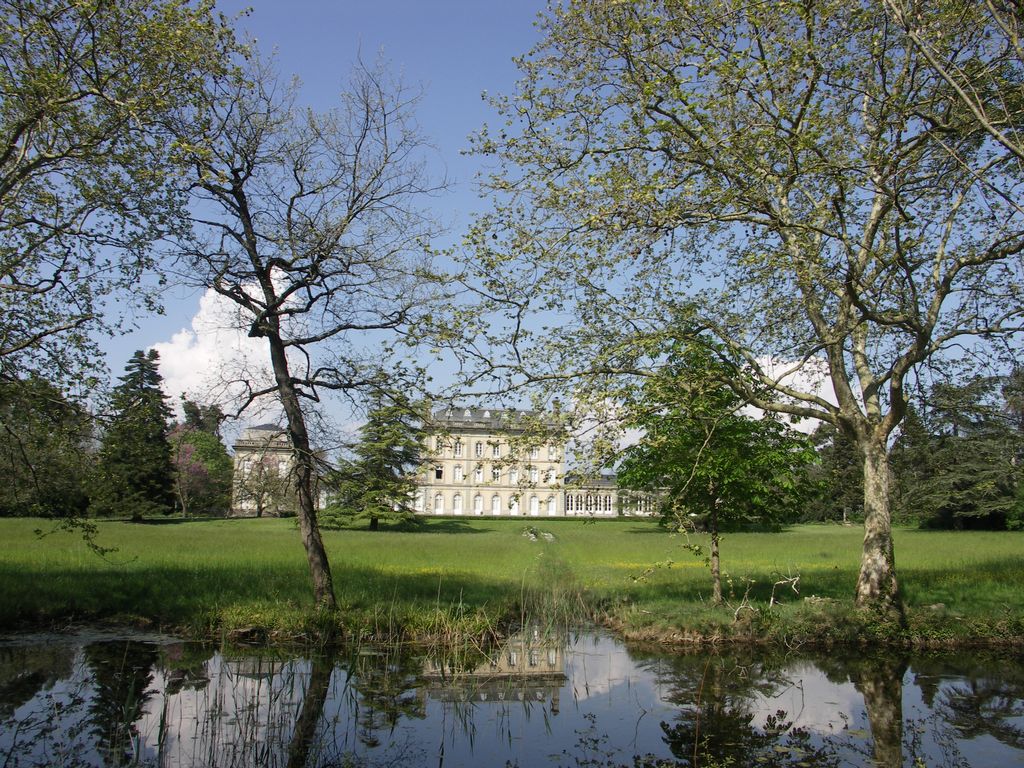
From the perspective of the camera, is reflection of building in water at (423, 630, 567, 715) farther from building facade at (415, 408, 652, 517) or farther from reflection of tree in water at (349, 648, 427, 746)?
building facade at (415, 408, 652, 517)

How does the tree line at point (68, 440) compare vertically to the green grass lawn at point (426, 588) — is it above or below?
above

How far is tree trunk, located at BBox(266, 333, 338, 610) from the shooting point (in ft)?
40.6

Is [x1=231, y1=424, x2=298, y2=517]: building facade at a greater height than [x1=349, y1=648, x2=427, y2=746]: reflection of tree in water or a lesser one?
greater

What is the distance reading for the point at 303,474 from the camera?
12.4 m

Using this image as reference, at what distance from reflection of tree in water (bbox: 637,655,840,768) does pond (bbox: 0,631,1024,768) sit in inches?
1.2

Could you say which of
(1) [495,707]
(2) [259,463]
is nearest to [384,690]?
(1) [495,707]

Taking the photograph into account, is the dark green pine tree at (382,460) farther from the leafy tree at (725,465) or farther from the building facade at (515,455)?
the leafy tree at (725,465)

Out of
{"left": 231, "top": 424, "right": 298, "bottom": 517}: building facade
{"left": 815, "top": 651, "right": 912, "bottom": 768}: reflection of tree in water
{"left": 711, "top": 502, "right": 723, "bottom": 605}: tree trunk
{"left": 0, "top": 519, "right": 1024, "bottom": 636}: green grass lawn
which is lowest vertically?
{"left": 815, "top": 651, "right": 912, "bottom": 768}: reflection of tree in water

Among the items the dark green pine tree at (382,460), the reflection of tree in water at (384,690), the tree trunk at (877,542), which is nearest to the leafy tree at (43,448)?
the dark green pine tree at (382,460)

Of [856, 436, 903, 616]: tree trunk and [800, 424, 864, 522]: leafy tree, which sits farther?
[800, 424, 864, 522]: leafy tree

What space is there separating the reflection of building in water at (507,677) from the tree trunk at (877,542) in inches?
223

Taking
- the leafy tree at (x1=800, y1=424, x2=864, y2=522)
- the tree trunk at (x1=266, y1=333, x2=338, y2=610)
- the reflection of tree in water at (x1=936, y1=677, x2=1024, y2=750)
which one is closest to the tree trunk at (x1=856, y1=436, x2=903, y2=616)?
the reflection of tree in water at (x1=936, y1=677, x2=1024, y2=750)

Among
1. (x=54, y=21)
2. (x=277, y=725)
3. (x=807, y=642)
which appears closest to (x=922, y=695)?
(x=807, y=642)

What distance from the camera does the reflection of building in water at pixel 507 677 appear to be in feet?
31.2
